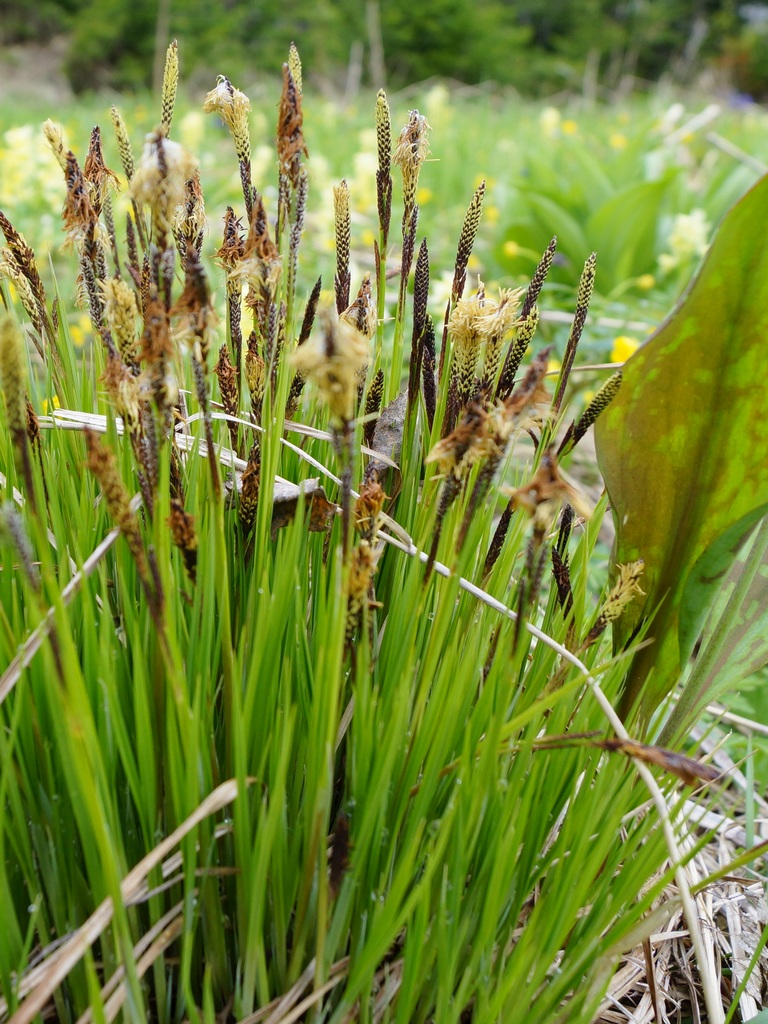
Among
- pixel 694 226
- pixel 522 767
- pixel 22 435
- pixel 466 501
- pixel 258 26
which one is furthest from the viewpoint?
pixel 258 26

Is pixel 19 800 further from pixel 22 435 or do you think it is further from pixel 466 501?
pixel 466 501

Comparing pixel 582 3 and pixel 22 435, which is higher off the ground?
pixel 582 3

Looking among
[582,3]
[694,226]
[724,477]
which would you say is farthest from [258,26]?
[724,477]

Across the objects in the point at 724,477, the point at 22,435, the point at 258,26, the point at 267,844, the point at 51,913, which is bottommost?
the point at 51,913

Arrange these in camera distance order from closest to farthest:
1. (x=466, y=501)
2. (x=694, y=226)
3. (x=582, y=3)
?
(x=466, y=501), (x=694, y=226), (x=582, y=3)

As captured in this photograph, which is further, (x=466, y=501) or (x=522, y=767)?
(x=466, y=501)

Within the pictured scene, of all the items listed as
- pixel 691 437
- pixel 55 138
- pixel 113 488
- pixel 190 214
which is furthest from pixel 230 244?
pixel 691 437

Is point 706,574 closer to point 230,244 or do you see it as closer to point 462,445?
point 462,445

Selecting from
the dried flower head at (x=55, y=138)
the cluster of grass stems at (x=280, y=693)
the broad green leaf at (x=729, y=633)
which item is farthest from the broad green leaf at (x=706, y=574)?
the dried flower head at (x=55, y=138)
